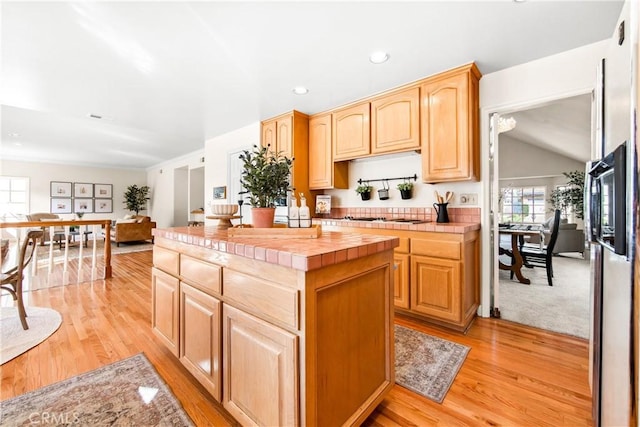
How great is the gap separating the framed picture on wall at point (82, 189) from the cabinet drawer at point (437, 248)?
10.6 meters

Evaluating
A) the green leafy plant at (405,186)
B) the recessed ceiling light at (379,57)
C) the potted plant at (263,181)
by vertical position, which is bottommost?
the potted plant at (263,181)

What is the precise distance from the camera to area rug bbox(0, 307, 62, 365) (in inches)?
77.8

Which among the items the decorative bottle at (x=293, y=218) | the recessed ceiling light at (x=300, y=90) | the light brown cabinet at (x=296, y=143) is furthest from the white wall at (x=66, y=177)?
the decorative bottle at (x=293, y=218)

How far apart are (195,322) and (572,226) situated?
7.63 metres

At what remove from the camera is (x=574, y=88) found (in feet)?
7.11

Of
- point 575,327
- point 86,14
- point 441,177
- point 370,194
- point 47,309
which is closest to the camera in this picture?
point 86,14

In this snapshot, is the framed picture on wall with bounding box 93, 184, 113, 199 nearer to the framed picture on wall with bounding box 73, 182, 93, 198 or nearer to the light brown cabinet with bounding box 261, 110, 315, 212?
the framed picture on wall with bounding box 73, 182, 93, 198

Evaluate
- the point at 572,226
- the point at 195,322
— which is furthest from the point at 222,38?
the point at 572,226

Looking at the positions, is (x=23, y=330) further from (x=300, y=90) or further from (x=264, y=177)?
(x=300, y=90)

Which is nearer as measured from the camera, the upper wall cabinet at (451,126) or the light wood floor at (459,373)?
the light wood floor at (459,373)

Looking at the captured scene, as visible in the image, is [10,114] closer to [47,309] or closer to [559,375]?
[47,309]

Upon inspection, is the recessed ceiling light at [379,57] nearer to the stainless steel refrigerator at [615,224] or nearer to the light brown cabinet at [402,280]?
the stainless steel refrigerator at [615,224]

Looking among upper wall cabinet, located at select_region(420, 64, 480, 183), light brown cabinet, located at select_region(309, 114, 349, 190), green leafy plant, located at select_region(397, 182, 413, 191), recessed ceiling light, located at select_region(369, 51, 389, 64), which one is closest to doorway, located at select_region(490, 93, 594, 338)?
upper wall cabinet, located at select_region(420, 64, 480, 183)

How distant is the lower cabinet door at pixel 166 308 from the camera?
1662 mm
